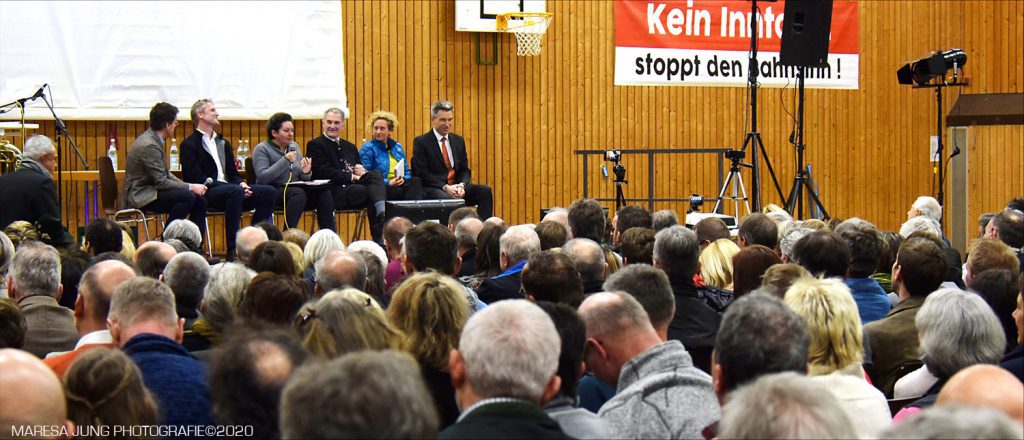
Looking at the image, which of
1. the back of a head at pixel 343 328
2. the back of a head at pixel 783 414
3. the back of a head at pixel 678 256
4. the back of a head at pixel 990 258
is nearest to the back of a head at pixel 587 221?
the back of a head at pixel 678 256

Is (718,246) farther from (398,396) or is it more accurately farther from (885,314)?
(398,396)

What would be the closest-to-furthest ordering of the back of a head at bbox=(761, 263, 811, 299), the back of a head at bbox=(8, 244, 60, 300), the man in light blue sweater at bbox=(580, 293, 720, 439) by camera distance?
the man in light blue sweater at bbox=(580, 293, 720, 439)
the back of a head at bbox=(761, 263, 811, 299)
the back of a head at bbox=(8, 244, 60, 300)

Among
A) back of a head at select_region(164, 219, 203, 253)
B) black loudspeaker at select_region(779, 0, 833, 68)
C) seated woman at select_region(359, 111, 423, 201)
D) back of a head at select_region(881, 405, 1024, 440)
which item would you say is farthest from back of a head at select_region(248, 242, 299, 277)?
black loudspeaker at select_region(779, 0, 833, 68)

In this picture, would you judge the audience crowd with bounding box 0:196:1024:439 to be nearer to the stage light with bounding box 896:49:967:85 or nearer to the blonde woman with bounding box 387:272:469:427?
the blonde woman with bounding box 387:272:469:427

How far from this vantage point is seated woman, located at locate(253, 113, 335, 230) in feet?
29.8

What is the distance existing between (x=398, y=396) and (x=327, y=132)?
27.6 feet

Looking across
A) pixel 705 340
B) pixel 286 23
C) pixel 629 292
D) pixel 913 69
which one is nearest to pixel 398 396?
pixel 629 292

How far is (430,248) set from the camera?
15.2 feet

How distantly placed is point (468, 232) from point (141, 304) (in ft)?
9.45

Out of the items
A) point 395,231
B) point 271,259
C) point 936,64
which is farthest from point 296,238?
point 936,64

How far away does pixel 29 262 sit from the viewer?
404 centimetres

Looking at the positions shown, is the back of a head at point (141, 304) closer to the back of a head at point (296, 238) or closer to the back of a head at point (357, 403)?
the back of a head at point (357, 403)

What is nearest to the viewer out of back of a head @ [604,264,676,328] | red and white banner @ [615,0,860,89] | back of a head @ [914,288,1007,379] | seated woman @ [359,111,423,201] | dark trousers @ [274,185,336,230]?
back of a head @ [914,288,1007,379]

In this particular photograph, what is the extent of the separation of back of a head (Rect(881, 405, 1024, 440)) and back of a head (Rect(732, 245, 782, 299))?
276cm
